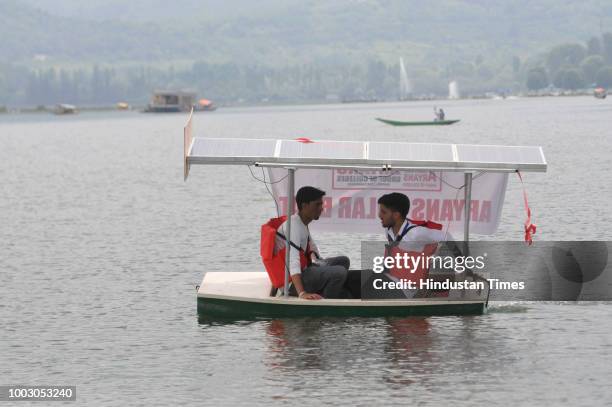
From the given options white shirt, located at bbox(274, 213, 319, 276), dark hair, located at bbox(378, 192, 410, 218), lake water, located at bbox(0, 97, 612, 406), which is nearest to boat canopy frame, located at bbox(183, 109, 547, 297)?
white shirt, located at bbox(274, 213, 319, 276)

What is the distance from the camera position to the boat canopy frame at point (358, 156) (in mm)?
22656

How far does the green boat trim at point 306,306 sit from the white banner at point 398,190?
1.79m

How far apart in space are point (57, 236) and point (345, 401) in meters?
27.2

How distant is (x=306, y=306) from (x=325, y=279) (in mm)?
604

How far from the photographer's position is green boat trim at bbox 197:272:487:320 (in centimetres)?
2308

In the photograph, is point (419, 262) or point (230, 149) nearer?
point (419, 262)

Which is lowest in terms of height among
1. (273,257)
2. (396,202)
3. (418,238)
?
(273,257)

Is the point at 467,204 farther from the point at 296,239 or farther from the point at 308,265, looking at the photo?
the point at 296,239

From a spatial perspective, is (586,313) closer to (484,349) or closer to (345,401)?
(484,349)

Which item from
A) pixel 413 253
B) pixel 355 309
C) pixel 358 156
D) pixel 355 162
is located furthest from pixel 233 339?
pixel 358 156

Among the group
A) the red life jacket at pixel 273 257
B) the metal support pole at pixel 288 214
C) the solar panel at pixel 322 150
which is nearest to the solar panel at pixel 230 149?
the solar panel at pixel 322 150

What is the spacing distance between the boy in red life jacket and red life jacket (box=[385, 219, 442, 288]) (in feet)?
3.22

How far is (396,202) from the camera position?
22.6m

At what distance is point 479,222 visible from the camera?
969 inches
